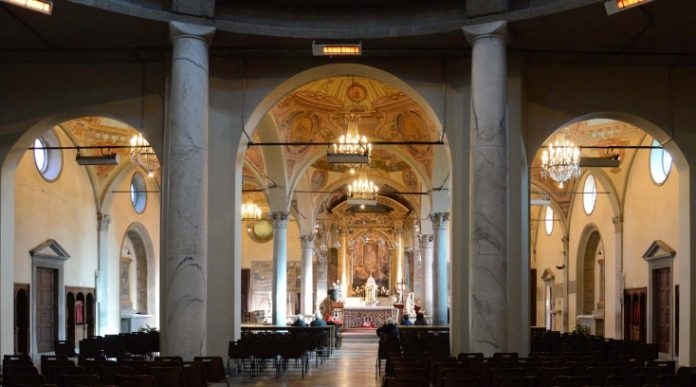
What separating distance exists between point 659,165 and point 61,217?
16479 millimetres

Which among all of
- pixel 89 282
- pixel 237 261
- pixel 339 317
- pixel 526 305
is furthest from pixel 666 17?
pixel 339 317

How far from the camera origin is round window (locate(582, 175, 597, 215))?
2840 cm

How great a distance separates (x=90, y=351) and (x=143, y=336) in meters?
1.17

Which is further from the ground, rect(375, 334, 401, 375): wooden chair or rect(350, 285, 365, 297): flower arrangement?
rect(375, 334, 401, 375): wooden chair

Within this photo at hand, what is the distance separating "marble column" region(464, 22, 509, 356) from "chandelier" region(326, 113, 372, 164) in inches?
200

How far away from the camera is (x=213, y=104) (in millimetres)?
16484

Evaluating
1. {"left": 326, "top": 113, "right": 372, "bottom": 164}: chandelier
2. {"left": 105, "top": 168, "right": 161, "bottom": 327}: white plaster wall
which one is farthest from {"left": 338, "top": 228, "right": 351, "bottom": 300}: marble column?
{"left": 326, "top": 113, "right": 372, "bottom": 164}: chandelier

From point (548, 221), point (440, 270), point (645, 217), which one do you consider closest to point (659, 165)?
point (645, 217)

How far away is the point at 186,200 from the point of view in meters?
14.4

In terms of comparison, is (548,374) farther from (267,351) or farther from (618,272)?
(618,272)

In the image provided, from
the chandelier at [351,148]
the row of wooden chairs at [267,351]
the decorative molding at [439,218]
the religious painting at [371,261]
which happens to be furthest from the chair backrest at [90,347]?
the religious painting at [371,261]

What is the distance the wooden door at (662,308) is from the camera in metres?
22.5

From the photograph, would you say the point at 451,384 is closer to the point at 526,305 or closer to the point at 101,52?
the point at 526,305

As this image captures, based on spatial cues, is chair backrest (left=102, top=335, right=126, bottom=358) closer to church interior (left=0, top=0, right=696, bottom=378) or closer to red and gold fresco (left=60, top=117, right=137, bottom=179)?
church interior (left=0, top=0, right=696, bottom=378)
